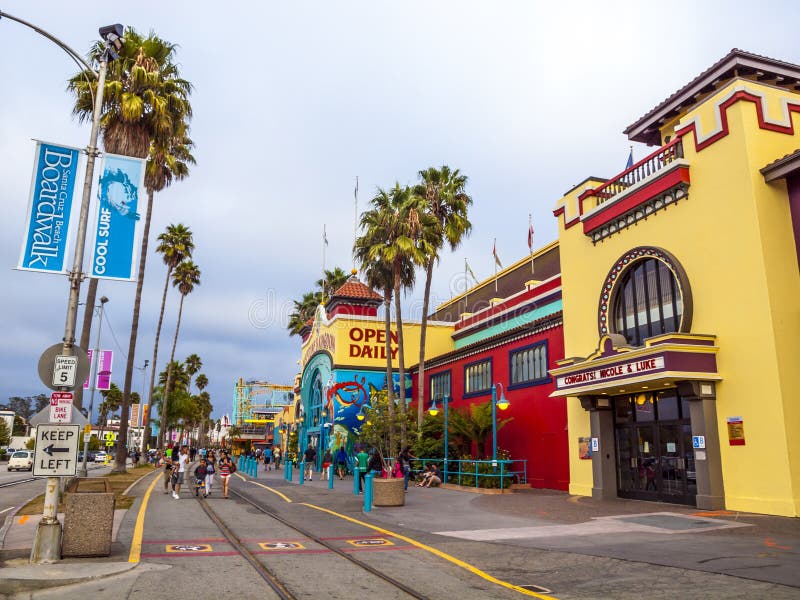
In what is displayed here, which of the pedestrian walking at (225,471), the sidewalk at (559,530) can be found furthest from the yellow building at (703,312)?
the pedestrian walking at (225,471)

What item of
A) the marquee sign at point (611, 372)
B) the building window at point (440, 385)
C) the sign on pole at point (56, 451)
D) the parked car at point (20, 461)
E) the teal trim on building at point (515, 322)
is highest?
the teal trim on building at point (515, 322)

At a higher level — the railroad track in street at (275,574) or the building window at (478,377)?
the building window at (478,377)

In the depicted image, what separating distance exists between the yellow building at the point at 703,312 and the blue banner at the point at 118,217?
1256 cm

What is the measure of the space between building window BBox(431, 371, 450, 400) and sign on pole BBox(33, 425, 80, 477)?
81.7 feet

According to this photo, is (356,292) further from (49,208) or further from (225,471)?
(49,208)

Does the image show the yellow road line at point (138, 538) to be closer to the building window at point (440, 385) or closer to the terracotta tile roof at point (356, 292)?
the building window at point (440, 385)

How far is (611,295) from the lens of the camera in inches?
761

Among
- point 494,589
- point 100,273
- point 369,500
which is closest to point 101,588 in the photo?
point 494,589

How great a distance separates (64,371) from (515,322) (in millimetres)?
23439

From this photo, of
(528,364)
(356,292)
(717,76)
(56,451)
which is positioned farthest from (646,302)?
(356,292)

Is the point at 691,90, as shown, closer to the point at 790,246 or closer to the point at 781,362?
the point at 790,246

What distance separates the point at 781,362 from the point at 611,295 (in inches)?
232

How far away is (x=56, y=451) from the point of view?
30.1ft

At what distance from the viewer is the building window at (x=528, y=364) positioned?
24641 mm
